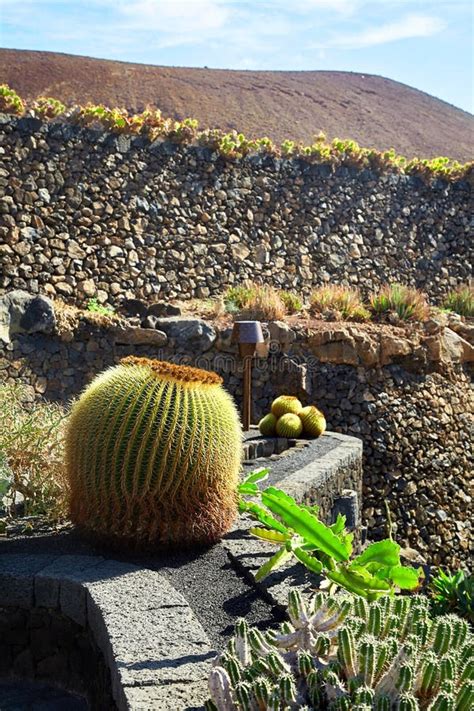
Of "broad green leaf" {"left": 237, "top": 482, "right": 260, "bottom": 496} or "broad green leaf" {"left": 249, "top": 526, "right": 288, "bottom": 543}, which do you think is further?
"broad green leaf" {"left": 237, "top": 482, "right": 260, "bottom": 496}

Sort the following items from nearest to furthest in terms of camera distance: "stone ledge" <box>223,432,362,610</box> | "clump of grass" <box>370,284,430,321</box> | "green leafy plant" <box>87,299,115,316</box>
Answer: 1. "stone ledge" <box>223,432,362,610</box>
2. "green leafy plant" <box>87,299,115,316</box>
3. "clump of grass" <box>370,284,430,321</box>

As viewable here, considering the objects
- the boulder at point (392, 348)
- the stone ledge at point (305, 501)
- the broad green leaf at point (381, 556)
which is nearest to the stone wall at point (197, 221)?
the boulder at point (392, 348)

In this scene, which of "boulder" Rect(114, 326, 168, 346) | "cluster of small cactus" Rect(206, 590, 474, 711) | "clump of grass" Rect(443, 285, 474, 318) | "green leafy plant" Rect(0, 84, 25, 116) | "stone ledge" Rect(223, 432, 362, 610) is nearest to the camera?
"cluster of small cactus" Rect(206, 590, 474, 711)

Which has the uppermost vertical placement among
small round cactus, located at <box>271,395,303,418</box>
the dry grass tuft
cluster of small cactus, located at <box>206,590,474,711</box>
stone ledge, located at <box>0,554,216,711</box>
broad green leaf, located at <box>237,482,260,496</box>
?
the dry grass tuft

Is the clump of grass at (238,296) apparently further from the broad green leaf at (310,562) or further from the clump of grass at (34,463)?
the broad green leaf at (310,562)

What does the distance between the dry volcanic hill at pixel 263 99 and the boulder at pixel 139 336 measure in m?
22.5

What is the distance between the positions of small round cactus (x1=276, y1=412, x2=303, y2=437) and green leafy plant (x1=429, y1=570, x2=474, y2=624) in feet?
12.7

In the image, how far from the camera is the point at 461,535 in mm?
10867

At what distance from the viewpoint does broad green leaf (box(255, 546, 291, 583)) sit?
4000 mm

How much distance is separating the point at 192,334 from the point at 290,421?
283 centimetres

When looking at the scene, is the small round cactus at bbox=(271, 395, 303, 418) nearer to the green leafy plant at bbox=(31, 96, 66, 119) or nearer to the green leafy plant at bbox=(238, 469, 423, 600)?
the green leafy plant at bbox=(238, 469, 423, 600)

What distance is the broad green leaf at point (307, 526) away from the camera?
13.3 ft

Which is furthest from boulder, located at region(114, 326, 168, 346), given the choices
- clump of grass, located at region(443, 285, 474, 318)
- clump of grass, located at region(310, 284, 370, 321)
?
clump of grass, located at region(443, 285, 474, 318)

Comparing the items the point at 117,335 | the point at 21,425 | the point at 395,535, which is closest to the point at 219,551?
the point at 21,425
